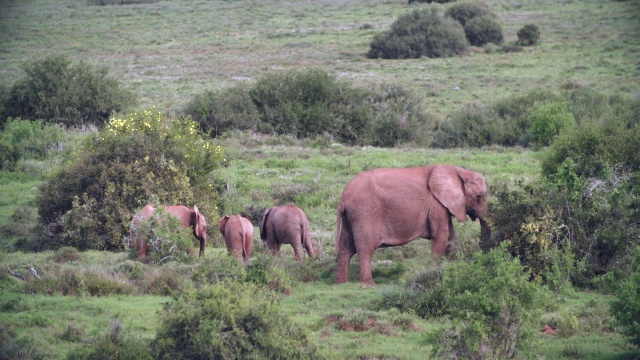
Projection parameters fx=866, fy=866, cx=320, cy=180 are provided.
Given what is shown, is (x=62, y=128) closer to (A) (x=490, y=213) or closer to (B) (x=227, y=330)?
(A) (x=490, y=213)

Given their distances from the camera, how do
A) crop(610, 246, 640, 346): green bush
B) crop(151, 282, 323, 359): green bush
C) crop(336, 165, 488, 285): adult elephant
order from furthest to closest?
crop(336, 165, 488, 285): adult elephant, crop(610, 246, 640, 346): green bush, crop(151, 282, 323, 359): green bush

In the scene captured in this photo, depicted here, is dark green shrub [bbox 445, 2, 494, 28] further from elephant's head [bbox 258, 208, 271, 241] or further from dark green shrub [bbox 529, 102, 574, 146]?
elephant's head [bbox 258, 208, 271, 241]

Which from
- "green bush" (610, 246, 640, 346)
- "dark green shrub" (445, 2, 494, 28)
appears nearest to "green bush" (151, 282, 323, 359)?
"green bush" (610, 246, 640, 346)

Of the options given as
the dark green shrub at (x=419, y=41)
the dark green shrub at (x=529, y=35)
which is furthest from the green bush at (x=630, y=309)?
the dark green shrub at (x=529, y=35)

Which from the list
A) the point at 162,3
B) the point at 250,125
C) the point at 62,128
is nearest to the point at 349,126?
the point at 250,125

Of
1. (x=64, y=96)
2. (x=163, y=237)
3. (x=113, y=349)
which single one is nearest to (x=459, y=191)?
(x=163, y=237)

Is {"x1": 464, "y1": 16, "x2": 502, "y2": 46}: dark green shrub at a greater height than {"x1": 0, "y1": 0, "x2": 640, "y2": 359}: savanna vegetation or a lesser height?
lesser

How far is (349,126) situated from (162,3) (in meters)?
64.9

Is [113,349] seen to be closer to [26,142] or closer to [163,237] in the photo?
Answer: [163,237]

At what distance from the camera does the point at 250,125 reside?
99.4 ft

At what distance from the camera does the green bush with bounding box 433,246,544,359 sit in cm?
889

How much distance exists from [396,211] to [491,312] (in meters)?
4.45

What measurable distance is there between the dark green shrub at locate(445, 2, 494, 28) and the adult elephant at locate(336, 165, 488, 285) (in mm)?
45822

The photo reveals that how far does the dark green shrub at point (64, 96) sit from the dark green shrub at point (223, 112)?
268cm
